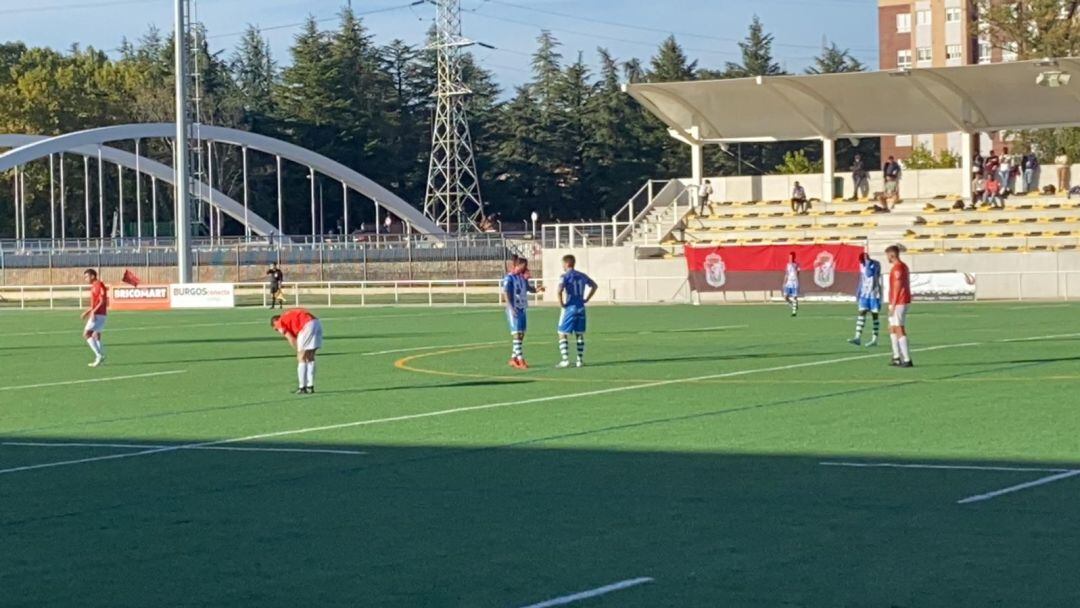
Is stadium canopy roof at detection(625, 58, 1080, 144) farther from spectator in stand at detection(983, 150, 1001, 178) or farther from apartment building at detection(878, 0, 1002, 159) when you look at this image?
apartment building at detection(878, 0, 1002, 159)

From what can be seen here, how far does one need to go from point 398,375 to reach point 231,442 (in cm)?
861

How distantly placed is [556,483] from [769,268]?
40.3 meters

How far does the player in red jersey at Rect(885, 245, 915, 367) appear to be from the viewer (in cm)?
2416

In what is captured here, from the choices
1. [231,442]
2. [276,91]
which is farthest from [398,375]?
[276,91]

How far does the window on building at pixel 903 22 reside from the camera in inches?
4621

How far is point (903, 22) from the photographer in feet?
386

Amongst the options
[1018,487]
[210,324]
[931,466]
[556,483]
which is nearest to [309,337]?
[556,483]

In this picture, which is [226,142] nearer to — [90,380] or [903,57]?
[903,57]

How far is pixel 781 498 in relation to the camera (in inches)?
484

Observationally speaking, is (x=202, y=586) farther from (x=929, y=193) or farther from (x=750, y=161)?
(x=750, y=161)

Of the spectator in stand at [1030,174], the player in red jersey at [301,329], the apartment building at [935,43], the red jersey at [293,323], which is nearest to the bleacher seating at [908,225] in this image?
the spectator in stand at [1030,174]

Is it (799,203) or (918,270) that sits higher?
(799,203)

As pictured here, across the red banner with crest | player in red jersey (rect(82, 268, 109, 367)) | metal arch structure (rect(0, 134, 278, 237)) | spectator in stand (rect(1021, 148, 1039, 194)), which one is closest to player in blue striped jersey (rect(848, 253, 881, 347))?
player in red jersey (rect(82, 268, 109, 367))

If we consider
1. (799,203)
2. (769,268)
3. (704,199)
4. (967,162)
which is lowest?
(769,268)
